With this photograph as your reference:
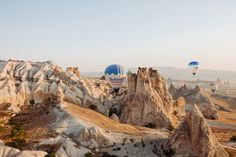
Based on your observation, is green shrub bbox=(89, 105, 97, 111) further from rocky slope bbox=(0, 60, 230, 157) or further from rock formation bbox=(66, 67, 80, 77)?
rock formation bbox=(66, 67, 80, 77)

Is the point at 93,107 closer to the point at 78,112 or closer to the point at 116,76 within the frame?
the point at 78,112

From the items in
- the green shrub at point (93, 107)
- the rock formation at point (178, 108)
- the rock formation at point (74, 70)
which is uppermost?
the rock formation at point (74, 70)

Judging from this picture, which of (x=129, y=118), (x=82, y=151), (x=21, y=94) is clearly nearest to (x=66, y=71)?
(x=21, y=94)

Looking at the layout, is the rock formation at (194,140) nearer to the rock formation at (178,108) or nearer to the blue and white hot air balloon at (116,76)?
the rock formation at (178,108)

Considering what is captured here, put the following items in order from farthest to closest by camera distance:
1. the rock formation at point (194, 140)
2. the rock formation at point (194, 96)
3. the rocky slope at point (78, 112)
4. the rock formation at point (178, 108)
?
the rock formation at point (194, 96)
the rock formation at point (178, 108)
the rocky slope at point (78, 112)
the rock formation at point (194, 140)

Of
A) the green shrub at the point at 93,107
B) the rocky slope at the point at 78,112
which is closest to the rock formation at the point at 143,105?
the rocky slope at the point at 78,112

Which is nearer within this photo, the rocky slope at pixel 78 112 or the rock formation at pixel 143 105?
the rocky slope at pixel 78 112

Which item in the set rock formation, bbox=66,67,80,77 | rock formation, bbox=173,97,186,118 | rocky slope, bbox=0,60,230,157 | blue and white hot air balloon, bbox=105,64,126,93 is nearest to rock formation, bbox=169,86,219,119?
rock formation, bbox=173,97,186,118
